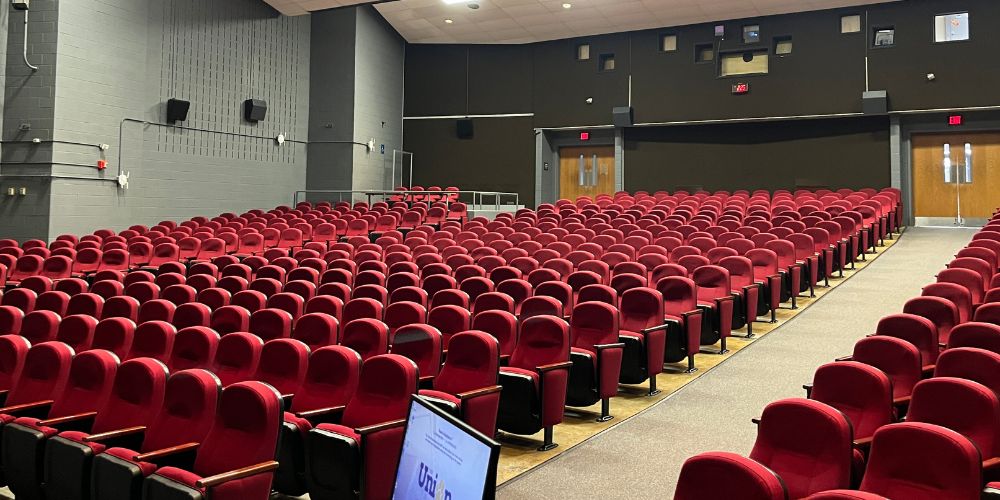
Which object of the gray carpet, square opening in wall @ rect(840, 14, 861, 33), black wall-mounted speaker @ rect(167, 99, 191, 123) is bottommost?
the gray carpet

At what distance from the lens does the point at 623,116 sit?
14.4m

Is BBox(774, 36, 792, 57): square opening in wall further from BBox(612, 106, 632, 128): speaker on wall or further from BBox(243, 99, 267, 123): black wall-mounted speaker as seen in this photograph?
BBox(243, 99, 267, 123): black wall-mounted speaker

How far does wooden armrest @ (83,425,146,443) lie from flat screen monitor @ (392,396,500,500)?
2003 mm

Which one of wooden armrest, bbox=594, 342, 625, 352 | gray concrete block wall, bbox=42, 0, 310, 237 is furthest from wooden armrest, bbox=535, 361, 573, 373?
gray concrete block wall, bbox=42, 0, 310, 237

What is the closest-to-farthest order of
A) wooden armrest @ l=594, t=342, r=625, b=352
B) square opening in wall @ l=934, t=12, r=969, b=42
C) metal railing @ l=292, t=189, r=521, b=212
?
wooden armrest @ l=594, t=342, r=625, b=352 → square opening in wall @ l=934, t=12, r=969, b=42 → metal railing @ l=292, t=189, r=521, b=212

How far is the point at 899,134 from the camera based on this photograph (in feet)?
41.7

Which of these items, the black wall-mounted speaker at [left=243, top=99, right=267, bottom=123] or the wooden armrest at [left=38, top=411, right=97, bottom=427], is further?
the black wall-mounted speaker at [left=243, top=99, right=267, bottom=123]

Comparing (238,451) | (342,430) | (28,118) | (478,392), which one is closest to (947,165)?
(478,392)

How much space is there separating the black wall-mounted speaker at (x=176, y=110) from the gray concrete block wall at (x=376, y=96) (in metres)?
3.30

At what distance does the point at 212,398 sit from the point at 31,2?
30.6 feet

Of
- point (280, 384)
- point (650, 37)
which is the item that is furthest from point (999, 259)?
point (650, 37)

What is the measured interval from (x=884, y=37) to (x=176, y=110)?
11808 millimetres

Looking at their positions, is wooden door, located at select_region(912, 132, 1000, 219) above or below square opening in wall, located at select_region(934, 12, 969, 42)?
below

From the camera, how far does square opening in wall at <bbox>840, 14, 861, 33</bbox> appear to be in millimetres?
12820
